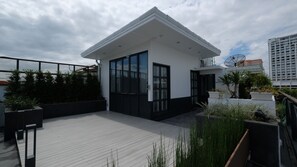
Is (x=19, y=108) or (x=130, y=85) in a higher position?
(x=130, y=85)

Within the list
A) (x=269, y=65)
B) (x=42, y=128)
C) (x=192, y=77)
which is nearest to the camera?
(x=42, y=128)

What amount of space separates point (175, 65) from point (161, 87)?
1537mm

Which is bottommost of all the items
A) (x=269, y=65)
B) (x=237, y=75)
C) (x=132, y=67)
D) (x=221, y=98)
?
(x=221, y=98)

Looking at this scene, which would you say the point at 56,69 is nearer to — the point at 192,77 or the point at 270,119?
the point at 192,77

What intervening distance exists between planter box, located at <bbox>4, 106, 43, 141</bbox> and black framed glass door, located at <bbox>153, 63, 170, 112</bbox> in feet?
13.3

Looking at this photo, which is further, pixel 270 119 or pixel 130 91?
pixel 130 91

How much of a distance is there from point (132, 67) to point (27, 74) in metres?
4.44

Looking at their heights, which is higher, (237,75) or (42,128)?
(237,75)

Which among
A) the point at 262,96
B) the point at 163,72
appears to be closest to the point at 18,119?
the point at 163,72

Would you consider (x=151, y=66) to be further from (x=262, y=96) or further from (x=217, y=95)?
(x=262, y=96)

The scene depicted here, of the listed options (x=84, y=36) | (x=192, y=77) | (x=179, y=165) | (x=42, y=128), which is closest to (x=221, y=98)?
(x=179, y=165)

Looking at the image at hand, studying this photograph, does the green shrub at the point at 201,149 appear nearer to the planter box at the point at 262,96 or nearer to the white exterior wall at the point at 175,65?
the planter box at the point at 262,96

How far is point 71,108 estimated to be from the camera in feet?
23.4

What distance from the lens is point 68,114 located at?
277 inches
